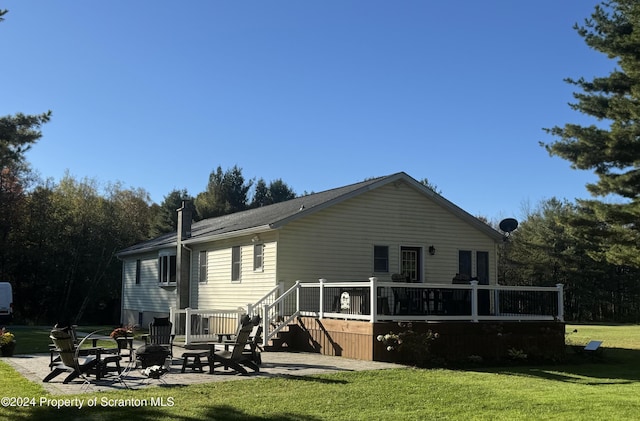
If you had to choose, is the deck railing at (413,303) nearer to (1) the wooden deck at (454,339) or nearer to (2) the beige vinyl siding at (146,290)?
(1) the wooden deck at (454,339)

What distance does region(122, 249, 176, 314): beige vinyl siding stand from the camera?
24.6 metres

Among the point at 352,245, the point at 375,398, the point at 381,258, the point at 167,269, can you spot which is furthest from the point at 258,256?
the point at 375,398

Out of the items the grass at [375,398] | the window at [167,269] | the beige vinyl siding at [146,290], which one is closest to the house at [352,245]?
the window at [167,269]

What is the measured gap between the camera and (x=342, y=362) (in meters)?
12.9

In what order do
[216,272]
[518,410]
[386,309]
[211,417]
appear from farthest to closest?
[216,272] → [386,309] → [518,410] → [211,417]

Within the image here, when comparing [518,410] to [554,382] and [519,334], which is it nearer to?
[554,382]

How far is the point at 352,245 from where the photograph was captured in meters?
18.3

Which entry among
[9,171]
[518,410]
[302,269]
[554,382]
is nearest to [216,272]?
[302,269]

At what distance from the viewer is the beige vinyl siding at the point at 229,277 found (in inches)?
693

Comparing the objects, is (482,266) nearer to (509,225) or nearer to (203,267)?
(509,225)

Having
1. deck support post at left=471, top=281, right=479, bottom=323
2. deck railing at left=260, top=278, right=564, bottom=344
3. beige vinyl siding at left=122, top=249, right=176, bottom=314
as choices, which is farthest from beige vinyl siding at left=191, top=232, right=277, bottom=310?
deck support post at left=471, top=281, right=479, bottom=323

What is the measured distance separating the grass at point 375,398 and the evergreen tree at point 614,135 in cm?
1157

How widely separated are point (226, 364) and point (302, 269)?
664cm

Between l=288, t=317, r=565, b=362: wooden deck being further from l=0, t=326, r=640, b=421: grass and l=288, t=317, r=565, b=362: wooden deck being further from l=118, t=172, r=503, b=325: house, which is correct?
l=118, t=172, r=503, b=325: house
